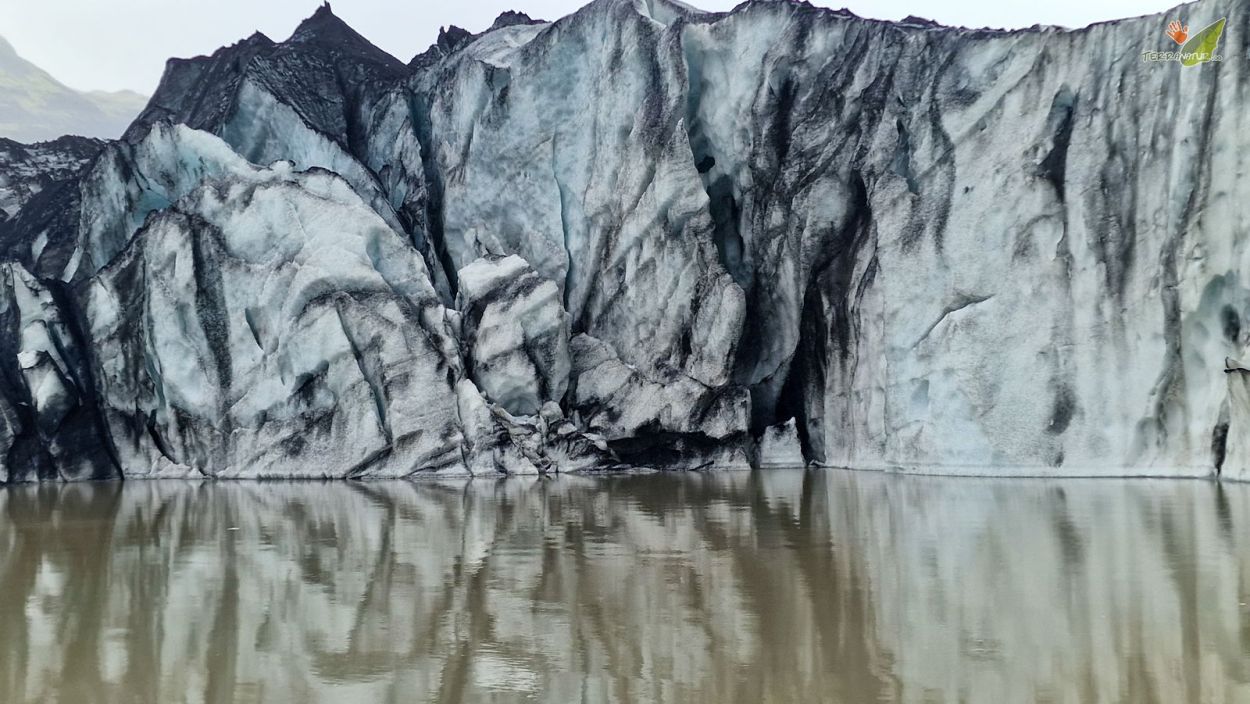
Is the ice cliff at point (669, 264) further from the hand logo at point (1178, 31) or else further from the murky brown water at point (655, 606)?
the murky brown water at point (655, 606)

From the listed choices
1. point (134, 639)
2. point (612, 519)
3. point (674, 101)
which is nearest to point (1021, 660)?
point (134, 639)

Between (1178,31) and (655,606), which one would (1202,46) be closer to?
(1178,31)

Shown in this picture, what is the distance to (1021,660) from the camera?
5.49 metres

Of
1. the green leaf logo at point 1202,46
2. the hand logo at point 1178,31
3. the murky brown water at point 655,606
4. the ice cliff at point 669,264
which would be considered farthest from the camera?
the ice cliff at point 669,264

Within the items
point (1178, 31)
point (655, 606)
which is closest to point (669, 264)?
point (1178, 31)

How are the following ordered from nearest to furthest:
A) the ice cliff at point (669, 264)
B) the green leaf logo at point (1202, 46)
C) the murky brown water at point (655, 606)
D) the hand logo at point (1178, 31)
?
the murky brown water at point (655, 606) < the green leaf logo at point (1202, 46) < the hand logo at point (1178, 31) < the ice cliff at point (669, 264)

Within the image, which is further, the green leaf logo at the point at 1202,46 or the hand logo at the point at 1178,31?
the hand logo at the point at 1178,31

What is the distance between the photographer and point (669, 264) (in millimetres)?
25750

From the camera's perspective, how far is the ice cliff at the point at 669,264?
1788cm

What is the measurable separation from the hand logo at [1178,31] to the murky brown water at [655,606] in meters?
8.33

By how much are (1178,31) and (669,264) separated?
1186 cm

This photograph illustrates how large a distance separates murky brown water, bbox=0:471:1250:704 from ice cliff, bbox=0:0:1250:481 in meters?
5.73

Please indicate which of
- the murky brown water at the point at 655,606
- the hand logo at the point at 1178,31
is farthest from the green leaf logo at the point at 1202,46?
the murky brown water at the point at 655,606

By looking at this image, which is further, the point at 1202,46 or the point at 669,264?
the point at 669,264
